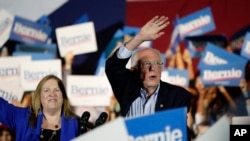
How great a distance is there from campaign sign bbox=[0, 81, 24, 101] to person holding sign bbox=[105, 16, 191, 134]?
2.07 metres

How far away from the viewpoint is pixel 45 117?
7.78 ft

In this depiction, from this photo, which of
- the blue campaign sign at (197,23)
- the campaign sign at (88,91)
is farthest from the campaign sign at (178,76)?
the campaign sign at (88,91)

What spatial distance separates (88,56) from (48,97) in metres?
2.04

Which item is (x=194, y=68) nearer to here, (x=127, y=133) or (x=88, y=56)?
(x=88, y=56)

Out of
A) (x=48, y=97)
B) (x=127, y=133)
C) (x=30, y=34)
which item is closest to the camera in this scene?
(x=127, y=133)

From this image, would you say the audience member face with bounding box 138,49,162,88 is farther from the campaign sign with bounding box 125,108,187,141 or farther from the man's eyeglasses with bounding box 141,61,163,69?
the campaign sign with bounding box 125,108,187,141

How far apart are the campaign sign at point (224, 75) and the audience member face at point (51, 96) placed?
2.20 m

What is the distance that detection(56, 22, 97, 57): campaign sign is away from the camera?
4352 mm

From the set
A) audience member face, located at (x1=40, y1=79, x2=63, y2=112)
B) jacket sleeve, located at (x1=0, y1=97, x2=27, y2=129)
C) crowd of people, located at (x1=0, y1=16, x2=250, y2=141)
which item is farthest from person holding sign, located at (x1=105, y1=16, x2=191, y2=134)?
jacket sleeve, located at (x1=0, y1=97, x2=27, y2=129)

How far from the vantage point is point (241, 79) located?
444cm

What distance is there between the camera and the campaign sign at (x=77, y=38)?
435cm

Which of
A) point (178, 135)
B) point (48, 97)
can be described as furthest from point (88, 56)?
point (178, 135)

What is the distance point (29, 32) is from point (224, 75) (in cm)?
161

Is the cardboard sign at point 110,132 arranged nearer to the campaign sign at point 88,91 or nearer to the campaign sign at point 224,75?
the campaign sign at point 88,91
